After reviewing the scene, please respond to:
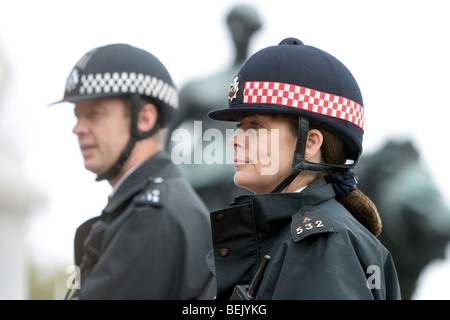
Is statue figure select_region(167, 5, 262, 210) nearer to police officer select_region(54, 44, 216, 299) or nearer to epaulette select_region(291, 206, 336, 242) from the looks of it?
police officer select_region(54, 44, 216, 299)

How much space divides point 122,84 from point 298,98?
6.28ft

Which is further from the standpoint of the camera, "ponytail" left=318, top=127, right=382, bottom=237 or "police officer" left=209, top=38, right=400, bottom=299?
"ponytail" left=318, top=127, right=382, bottom=237

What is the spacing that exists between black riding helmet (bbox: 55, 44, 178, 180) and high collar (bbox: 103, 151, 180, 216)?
137 millimetres

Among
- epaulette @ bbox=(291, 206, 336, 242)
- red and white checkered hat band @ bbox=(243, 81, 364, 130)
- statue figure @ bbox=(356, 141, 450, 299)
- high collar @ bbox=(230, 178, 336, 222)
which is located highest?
red and white checkered hat band @ bbox=(243, 81, 364, 130)

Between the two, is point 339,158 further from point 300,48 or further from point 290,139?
point 300,48

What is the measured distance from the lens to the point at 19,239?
23.9ft

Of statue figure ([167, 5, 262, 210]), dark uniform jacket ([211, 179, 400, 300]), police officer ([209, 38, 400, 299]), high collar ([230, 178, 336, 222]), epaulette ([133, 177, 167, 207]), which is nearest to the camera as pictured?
dark uniform jacket ([211, 179, 400, 300])

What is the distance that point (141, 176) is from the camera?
4.44 m

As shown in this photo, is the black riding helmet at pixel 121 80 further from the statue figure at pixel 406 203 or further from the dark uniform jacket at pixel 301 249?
the statue figure at pixel 406 203

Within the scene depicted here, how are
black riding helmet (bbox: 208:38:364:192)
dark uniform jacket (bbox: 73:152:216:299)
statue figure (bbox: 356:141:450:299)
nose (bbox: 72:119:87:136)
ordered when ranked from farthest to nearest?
1. statue figure (bbox: 356:141:450:299)
2. nose (bbox: 72:119:87:136)
3. dark uniform jacket (bbox: 73:152:216:299)
4. black riding helmet (bbox: 208:38:364:192)

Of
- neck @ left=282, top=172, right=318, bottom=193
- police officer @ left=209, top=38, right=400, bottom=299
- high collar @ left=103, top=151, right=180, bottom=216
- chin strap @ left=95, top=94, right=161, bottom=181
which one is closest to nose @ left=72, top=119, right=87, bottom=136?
chin strap @ left=95, top=94, right=161, bottom=181

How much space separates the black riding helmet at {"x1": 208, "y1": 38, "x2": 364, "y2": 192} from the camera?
2.90 meters

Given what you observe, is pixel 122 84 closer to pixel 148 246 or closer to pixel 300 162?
pixel 148 246

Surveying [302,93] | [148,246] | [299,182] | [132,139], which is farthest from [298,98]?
[132,139]
